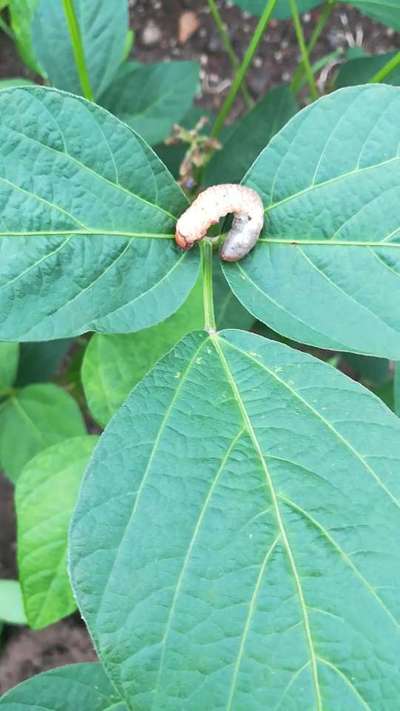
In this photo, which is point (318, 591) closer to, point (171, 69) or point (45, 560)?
point (45, 560)

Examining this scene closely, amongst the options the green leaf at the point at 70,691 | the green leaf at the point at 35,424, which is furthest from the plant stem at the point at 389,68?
the green leaf at the point at 70,691

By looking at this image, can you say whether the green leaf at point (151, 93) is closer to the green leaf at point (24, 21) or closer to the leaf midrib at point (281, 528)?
the green leaf at point (24, 21)

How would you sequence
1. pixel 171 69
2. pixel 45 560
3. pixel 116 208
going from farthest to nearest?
pixel 171 69, pixel 45 560, pixel 116 208

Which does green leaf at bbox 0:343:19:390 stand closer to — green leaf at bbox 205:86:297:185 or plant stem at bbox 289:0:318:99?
green leaf at bbox 205:86:297:185

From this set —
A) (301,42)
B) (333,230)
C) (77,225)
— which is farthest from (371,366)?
(77,225)

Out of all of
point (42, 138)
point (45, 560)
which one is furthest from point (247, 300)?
point (45, 560)

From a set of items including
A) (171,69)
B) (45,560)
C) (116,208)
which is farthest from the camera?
(171,69)

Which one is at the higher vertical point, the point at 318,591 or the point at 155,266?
the point at 155,266
